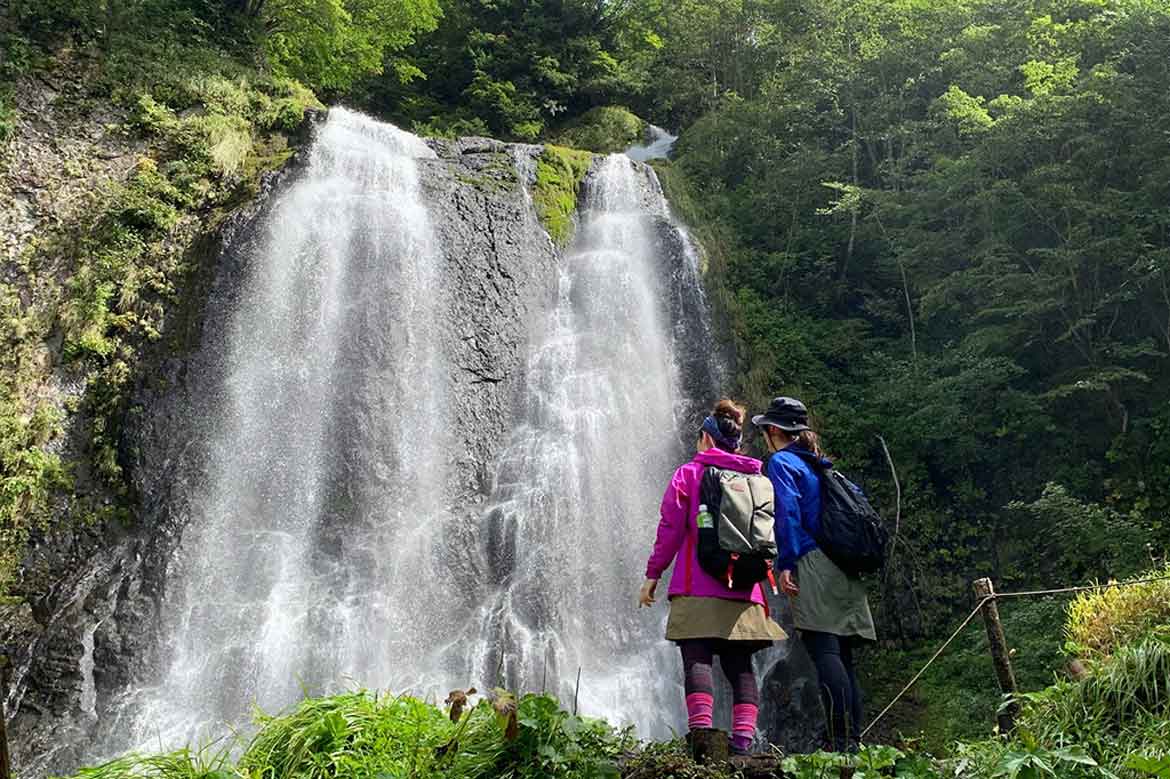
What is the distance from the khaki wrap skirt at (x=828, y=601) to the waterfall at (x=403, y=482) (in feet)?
15.7

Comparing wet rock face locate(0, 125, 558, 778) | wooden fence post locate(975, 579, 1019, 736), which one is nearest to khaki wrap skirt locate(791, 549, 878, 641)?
wooden fence post locate(975, 579, 1019, 736)

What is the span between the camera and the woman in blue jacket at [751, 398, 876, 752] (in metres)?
3.73

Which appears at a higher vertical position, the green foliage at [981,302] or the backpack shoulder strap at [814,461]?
the green foliage at [981,302]

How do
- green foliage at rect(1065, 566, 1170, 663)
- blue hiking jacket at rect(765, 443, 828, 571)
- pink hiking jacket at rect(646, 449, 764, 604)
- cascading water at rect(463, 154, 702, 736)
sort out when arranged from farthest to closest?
cascading water at rect(463, 154, 702, 736), green foliage at rect(1065, 566, 1170, 663), blue hiking jacket at rect(765, 443, 828, 571), pink hiking jacket at rect(646, 449, 764, 604)

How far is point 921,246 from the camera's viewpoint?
39.7 feet

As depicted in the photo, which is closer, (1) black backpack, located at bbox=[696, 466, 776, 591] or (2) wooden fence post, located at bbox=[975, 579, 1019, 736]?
(1) black backpack, located at bbox=[696, 466, 776, 591]

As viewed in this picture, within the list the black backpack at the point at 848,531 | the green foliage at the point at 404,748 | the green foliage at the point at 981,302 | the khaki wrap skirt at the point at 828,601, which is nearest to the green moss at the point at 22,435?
the green foliage at the point at 404,748

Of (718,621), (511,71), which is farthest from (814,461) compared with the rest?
(511,71)

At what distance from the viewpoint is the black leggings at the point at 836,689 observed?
3600 mm

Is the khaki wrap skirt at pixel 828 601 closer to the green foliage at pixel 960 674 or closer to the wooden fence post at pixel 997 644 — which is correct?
the wooden fence post at pixel 997 644

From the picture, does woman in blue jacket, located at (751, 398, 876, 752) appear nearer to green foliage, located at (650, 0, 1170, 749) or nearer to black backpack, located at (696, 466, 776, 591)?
black backpack, located at (696, 466, 776, 591)

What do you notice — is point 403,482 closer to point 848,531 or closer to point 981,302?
point 848,531

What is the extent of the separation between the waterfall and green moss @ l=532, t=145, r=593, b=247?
65 cm

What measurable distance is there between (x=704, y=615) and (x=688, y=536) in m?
0.37
